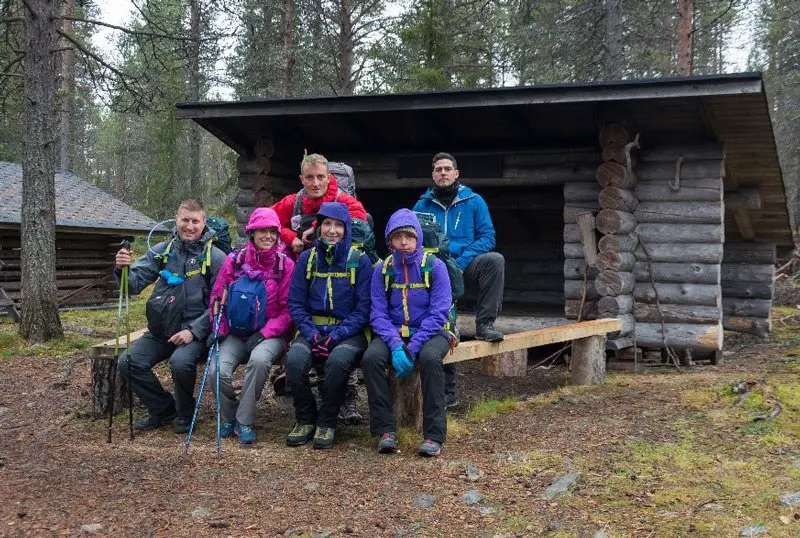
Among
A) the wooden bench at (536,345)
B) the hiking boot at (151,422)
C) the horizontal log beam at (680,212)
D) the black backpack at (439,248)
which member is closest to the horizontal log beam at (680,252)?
the horizontal log beam at (680,212)

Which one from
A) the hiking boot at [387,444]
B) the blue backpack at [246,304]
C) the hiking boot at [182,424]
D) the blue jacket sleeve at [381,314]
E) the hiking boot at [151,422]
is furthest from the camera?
the hiking boot at [151,422]

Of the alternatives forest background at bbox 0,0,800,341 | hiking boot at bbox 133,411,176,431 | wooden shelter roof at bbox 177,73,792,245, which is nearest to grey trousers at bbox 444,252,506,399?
wooden shelter roof at bbox 177,73,792,245

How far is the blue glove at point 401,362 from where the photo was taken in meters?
4.73

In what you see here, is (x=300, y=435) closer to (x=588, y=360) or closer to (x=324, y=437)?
(x=324, y=437)

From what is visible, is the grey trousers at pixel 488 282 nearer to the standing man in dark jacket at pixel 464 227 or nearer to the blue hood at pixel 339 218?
the standing man in dark jacket at pixel 464 227

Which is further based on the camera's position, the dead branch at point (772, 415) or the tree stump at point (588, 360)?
the tree stump at point (588, 360)

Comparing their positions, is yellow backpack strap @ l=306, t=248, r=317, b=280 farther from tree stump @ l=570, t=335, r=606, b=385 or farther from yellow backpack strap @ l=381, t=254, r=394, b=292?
tree stump @ l=570, t=335, r=606, b=385

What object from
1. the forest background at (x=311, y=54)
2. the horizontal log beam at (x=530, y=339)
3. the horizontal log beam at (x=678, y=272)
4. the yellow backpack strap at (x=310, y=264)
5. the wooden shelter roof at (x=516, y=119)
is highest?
the forest background at (x=311, y=54)

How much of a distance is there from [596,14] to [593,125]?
8.13 m

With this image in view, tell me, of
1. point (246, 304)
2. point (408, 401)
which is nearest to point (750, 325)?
point (408, 401)

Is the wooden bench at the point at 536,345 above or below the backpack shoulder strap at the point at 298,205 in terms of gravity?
below

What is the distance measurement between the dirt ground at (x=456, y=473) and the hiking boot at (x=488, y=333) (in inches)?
25.9

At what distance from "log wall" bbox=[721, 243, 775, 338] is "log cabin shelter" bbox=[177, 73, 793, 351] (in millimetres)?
3129

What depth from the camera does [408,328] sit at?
493cm
